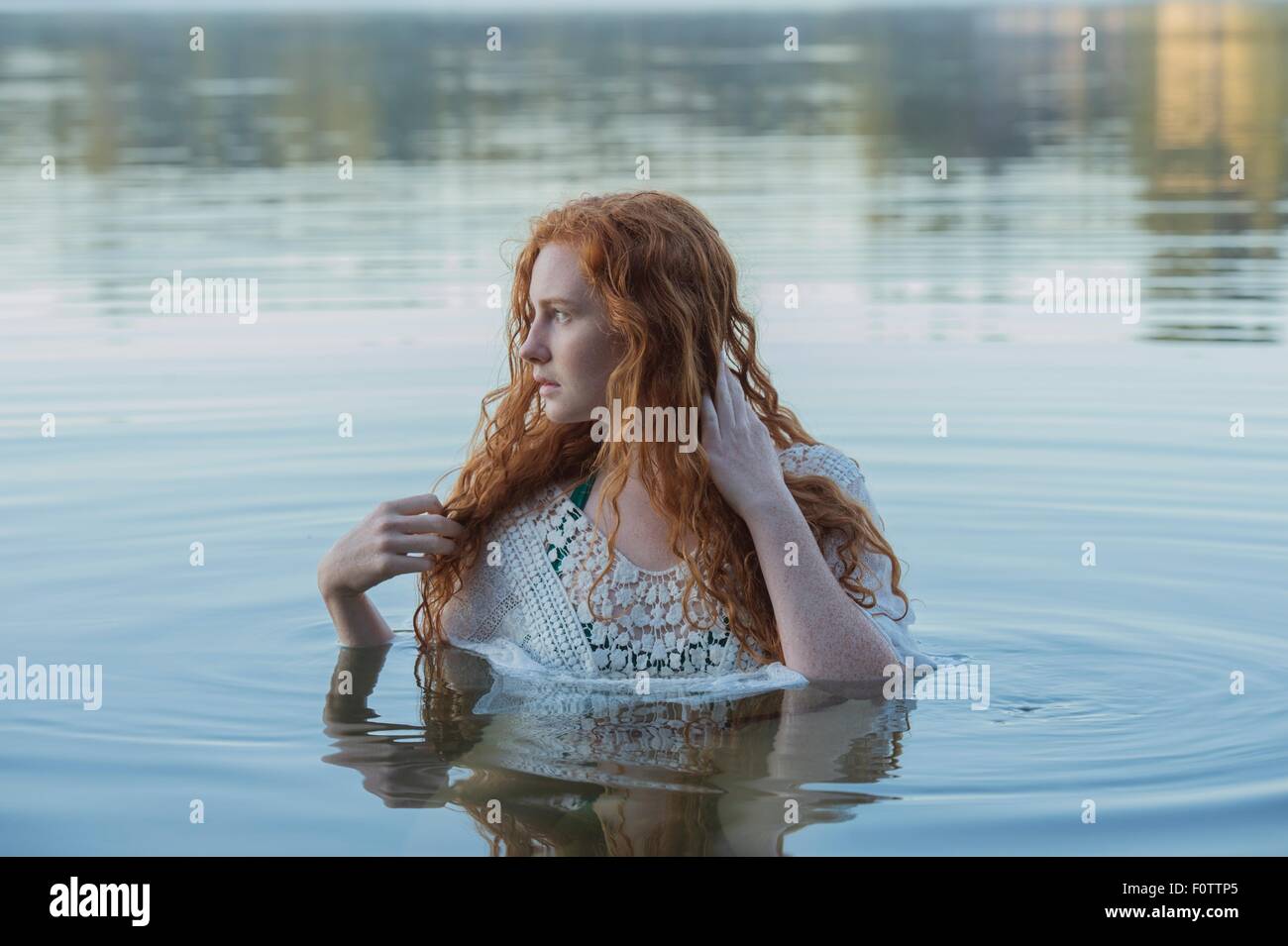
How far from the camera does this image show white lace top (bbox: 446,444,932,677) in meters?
5.32

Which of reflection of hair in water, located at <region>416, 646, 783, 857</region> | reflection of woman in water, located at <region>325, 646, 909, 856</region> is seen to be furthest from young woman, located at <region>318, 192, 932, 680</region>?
reflection of hair in water, located at <region>416, 646, 783, 857</region>

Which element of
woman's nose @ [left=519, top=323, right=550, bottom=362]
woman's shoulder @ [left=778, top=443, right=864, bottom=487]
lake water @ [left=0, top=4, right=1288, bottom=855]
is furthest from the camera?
woman's shoulder @ [left=778, top=443, right=864, bottom=487]

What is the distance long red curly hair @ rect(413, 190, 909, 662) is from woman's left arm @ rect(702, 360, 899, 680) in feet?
0.24

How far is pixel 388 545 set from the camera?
519 cm

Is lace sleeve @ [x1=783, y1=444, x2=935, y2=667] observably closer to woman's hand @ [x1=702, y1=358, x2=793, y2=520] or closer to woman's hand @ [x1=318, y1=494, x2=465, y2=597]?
woman's hand @ [x1=702, y1=358, x2=793, y2=520]

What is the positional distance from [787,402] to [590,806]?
5323mm

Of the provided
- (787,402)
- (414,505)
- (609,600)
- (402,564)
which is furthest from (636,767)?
(787,402)

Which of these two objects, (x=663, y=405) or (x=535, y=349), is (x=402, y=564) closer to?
(x=535, y=349)

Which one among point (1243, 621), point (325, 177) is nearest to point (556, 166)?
point (325, 177)

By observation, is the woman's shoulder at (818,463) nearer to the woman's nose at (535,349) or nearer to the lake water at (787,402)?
the lake water at (787,402)

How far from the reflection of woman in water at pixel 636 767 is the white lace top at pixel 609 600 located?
16cm

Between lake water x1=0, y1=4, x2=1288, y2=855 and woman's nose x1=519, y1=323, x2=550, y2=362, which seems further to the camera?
woman's nose x1=519, y1=323, x2=550, y2=362

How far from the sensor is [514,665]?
18.5 ft
